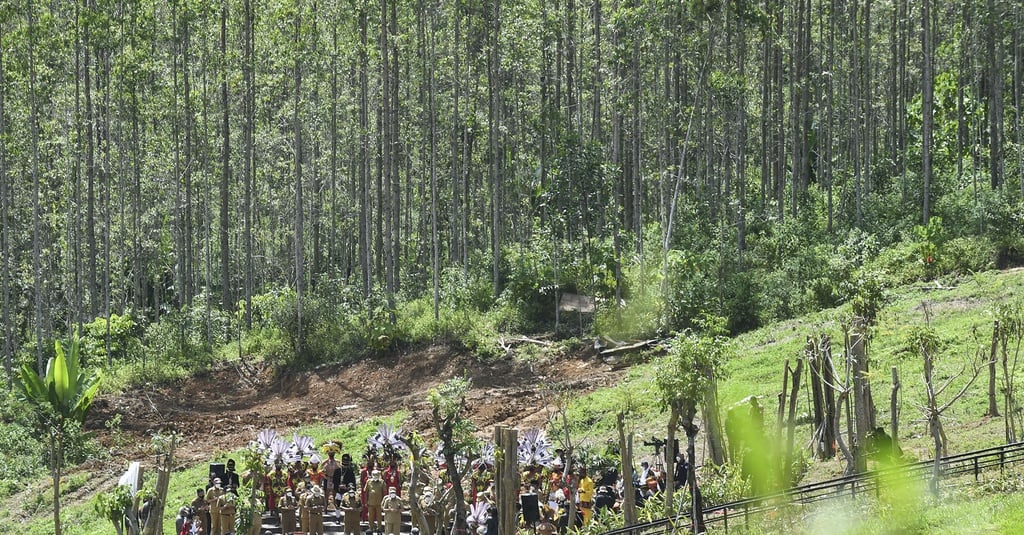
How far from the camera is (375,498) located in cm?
1827

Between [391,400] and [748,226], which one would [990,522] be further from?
[748,226]

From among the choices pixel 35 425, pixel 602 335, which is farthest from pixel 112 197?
pixel 602 335

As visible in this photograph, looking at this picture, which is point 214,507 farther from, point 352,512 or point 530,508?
point 530,508

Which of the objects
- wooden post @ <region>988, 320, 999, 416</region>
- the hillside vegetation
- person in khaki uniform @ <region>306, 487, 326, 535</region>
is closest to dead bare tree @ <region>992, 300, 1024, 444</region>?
wooden post @ <region>988, 320, 999, 416</region>

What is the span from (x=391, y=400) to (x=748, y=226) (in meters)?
14.6

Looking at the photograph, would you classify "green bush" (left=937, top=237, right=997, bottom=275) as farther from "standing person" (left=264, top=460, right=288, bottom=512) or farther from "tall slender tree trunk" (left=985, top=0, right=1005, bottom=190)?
"standing person" (left=264, top=460, right=288, bottom=512)

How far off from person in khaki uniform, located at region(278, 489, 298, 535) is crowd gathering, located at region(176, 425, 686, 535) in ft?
0.05

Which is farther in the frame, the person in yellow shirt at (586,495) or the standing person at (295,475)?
the standing person at (295,475)

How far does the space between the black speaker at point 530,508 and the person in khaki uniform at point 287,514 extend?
13.3ft

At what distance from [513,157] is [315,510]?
33938mm

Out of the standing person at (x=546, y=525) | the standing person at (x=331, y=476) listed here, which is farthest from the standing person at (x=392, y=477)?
the standing person at (x=546, y=525)

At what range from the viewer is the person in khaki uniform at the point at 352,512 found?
17594 mm

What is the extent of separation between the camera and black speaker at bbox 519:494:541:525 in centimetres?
1628

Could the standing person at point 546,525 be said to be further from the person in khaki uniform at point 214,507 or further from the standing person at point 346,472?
the person in khaki uniform at point 214,507
